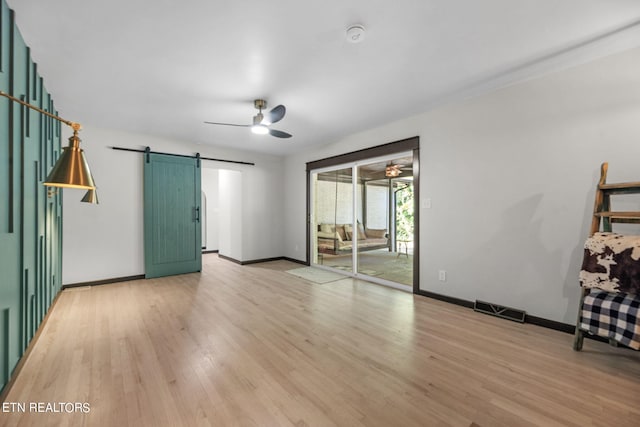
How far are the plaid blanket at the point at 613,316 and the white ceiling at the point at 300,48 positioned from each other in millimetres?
2093

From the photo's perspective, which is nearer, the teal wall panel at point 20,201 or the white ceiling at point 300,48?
the teal wall panel at point 20,201

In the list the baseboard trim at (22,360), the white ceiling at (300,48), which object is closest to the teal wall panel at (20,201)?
the baseboard trim at (22,360)

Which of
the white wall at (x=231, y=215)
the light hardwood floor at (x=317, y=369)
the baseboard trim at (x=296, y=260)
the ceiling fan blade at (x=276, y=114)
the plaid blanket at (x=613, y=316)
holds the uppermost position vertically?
the ceiling fan blade at (x=276, y=114)

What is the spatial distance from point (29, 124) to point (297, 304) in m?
3.06

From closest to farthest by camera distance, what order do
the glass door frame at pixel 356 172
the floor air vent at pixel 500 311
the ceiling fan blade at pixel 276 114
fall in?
the floor air vent at pixel 500 311
the ceiling fan blade at pixel 276 114
the glass door frame at pixel 356 172

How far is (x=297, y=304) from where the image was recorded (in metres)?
3.45

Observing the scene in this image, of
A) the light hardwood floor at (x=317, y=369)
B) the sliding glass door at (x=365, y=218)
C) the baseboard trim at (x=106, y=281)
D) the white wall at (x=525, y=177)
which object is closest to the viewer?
the light hardwood floor at (x=317, y=369)

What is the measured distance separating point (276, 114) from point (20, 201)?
7.53ft

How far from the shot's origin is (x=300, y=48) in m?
2.30

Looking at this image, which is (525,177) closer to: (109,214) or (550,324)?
(550,324)

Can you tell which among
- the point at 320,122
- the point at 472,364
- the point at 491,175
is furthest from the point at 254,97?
the point at 472,364

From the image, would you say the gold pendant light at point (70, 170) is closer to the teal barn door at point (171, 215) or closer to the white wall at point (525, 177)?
the white wall at point (525, 177)

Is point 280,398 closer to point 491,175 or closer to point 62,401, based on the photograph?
point 62,401

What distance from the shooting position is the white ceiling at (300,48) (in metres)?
1.87
